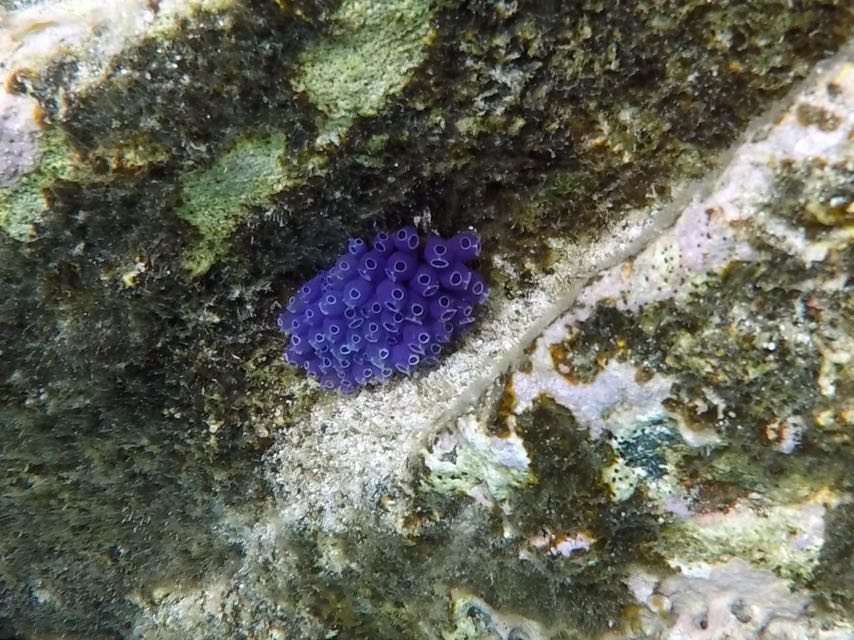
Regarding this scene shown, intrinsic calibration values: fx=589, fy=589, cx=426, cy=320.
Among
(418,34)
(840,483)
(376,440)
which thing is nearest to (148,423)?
(376,440)

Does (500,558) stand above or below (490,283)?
below

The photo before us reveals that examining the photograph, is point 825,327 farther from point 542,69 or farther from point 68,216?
point 68,216

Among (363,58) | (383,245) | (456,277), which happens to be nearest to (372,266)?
(383,245)

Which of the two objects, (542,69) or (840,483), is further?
(542,69)

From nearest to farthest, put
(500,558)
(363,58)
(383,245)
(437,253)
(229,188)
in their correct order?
(363,58), (229,188), (437,253), (383,245), (500,558)

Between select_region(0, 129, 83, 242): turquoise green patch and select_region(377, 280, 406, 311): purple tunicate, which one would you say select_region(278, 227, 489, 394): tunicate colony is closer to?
select_region(377, 280, 406, 311): purple tunicate

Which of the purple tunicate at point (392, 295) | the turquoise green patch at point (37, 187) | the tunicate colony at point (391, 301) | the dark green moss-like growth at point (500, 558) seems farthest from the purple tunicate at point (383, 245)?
the turquoise green patch at point (37, 187)

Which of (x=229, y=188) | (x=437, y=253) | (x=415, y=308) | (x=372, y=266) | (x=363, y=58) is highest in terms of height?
(x=363, y=58)

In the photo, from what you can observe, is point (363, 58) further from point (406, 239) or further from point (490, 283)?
point (490, 283)
